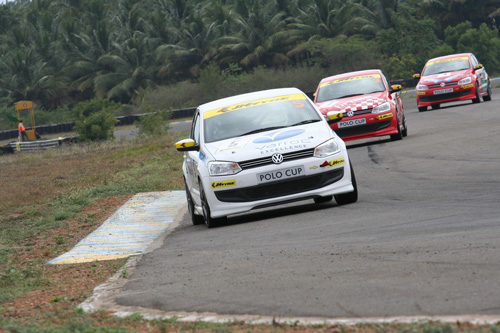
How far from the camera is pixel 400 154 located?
15.9 m

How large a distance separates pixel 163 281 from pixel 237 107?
4.81 meters

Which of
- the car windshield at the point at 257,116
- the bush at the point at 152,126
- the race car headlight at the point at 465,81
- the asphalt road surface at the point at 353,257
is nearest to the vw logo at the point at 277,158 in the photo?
the asphalt road surface at the point at 353,257

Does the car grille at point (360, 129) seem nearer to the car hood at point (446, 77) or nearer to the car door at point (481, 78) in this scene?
the car hood at point (446, 77)

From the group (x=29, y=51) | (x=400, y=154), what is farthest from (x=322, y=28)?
(x=400, y=154)

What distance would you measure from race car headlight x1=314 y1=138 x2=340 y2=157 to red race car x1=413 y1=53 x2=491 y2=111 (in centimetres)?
1690

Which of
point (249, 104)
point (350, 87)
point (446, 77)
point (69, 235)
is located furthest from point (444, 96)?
point (69, 235)

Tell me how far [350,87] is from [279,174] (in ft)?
32.8

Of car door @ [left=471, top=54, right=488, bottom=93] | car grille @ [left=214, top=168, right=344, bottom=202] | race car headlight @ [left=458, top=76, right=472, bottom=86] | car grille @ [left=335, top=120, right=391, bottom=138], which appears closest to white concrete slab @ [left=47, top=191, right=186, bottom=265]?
car grille @ [left=214, top=168, right=344, bottom=202]

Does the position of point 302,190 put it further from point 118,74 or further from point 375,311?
point 118,74

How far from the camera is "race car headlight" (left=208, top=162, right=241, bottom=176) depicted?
32.8 ft

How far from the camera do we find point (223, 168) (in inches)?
396

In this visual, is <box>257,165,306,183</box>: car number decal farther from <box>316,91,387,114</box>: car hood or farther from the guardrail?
the guardrail

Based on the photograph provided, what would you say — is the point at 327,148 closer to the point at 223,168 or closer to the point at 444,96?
the point at 223,168

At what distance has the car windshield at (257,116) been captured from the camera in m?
10.9
